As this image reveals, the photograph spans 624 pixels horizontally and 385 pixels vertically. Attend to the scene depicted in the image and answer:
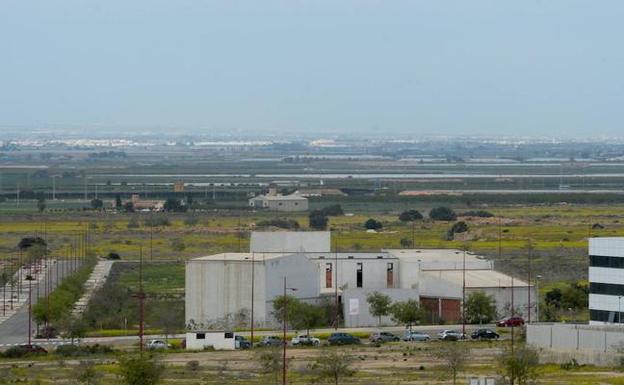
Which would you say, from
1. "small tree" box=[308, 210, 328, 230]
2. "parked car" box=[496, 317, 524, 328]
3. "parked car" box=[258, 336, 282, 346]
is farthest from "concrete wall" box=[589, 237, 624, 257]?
"small tree" box=[308, 210, 328, 230]

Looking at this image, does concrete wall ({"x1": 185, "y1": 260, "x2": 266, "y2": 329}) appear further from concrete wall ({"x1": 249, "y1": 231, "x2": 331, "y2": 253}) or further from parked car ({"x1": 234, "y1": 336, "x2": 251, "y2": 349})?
concrete wall ({"x1": 249, "y1": 231, "x2": 331, "y2": 253})

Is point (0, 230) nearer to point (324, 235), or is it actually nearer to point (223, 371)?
point (324, 235)

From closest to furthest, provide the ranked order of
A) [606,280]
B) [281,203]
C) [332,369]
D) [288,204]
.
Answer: [332,369], [606,280], [281,203], [288,204]

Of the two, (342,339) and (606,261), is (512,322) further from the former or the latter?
(342,339)

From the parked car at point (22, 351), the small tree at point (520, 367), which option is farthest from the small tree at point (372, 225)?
the small tree at point (520, 367)

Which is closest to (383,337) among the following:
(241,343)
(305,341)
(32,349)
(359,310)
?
(305,341)

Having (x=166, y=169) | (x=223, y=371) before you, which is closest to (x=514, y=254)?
(x=223, y=371)

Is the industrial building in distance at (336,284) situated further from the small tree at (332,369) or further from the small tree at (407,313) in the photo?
the small tree at (332,369)
